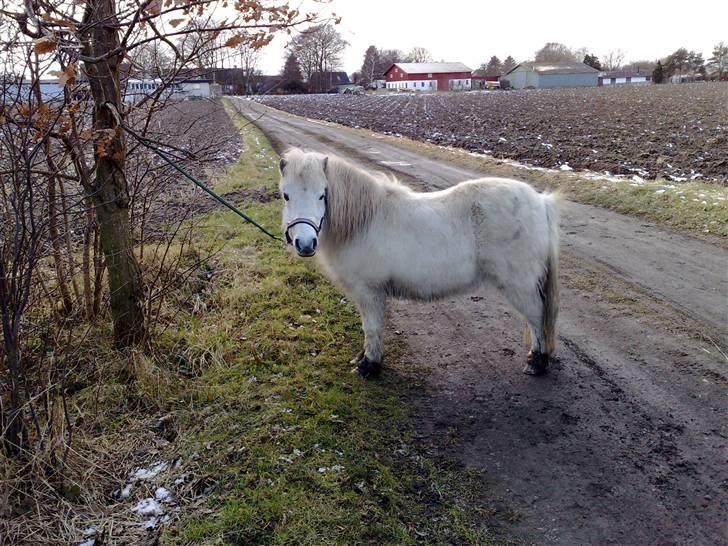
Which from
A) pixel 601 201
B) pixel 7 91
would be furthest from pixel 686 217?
pixel 7 91

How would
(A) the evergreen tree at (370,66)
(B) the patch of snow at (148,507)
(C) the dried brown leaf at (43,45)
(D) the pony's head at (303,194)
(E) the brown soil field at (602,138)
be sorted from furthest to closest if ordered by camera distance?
(A) the evergreen tree at (370,66) < (E) the brown soil field at (602,138) < (D) the pony's head at (303,194) < (B) the patch of snow at (148,507) < (C) the dried brown leaf at (43,45)

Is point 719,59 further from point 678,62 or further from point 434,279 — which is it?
point 434,279

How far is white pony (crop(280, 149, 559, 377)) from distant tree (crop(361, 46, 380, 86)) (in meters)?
105

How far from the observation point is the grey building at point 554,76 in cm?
9006

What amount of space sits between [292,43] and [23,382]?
3253mm

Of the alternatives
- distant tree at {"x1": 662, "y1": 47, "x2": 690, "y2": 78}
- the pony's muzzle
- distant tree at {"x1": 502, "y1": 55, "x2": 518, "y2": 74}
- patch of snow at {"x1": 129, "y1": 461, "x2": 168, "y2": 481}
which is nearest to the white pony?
the pony's muzzle

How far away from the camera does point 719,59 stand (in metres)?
84.4

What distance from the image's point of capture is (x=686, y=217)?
815 centimetres

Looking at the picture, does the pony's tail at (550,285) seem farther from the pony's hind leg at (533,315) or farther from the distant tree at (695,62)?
the distant tree at (695,62)

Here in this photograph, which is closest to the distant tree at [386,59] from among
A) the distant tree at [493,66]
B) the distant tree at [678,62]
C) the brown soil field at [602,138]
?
the distant tree at [493,66]

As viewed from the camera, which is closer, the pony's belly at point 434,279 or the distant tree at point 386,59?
the pony's belly at point 434,279

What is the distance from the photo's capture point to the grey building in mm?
90062

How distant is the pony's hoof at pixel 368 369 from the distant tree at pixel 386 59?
11104cm

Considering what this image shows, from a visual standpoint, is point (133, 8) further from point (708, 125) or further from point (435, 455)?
point (708, 125)
